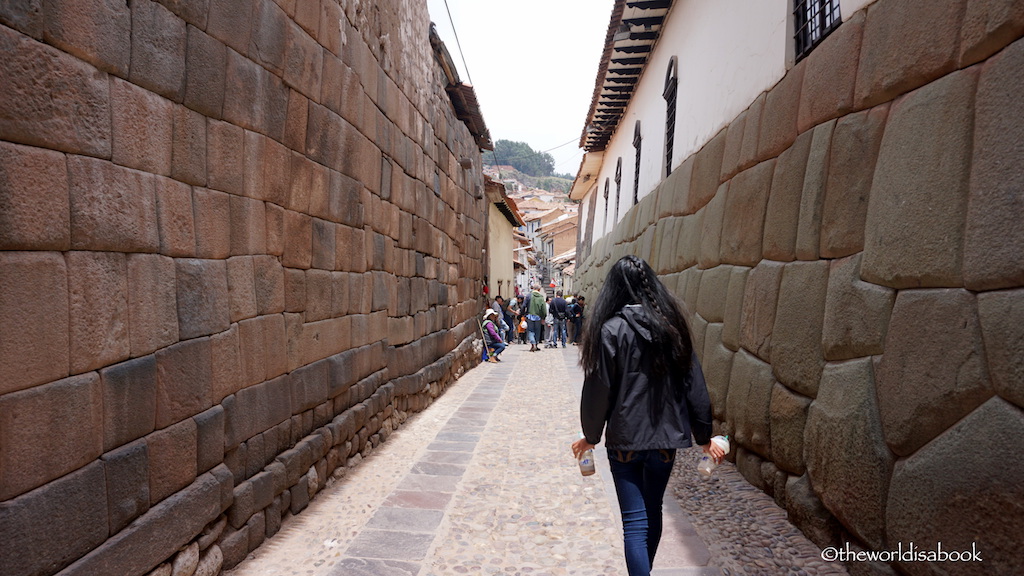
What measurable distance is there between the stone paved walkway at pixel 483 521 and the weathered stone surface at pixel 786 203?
5.17 feet

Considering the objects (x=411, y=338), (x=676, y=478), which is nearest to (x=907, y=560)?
(x=676, y=478)

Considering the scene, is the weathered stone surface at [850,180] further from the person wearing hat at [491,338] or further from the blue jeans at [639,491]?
the person wearing hat at [491,338]

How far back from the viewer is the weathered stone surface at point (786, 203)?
141 inches

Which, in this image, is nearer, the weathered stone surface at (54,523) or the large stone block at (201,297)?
the weathered stone surface at (54,523)

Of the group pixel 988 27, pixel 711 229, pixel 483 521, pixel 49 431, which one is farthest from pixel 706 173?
pixel 49 431

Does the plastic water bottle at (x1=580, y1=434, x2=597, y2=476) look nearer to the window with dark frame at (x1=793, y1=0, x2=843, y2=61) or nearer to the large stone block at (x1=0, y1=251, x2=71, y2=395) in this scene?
the large stone block at (x1=0, y1=251, x2=71, y2=395)

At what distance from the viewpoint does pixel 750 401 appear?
13.1 ft

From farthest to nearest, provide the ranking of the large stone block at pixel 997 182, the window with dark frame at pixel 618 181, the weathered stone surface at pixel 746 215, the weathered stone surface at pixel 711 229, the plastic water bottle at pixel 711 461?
1. the window with dark frame at pixel 618 181
2. the weathered stone surface at pixel 711 229
3. the weathered stone surface at pixel 746 215
4. the plastic water bottle at pixel 711 461
5. the large stone block at pixel 997 182

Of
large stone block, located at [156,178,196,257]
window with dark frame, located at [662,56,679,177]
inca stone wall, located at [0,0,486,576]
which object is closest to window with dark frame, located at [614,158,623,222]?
window with dark frame, located at [662,56,679,177]

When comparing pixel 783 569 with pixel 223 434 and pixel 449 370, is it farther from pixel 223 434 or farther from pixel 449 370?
pixel 449 370

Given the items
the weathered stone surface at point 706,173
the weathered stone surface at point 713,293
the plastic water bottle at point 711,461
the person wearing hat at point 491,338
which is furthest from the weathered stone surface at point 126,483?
the person wearing hat at point 491,338

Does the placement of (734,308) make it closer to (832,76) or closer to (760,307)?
(760,307)

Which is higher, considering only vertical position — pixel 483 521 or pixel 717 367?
pixel 717 367

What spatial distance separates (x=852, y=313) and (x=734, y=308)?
6.08 feet
